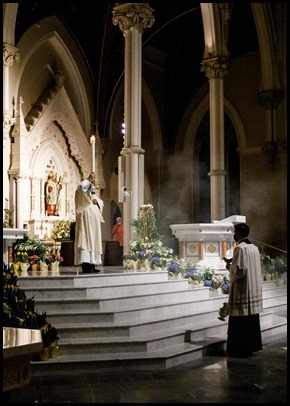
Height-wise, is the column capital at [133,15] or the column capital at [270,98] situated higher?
the column capital at [133,15]

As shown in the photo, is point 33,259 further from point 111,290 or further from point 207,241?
point 207,241

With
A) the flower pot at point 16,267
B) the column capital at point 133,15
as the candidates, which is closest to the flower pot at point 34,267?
the flower pot at point 16,267

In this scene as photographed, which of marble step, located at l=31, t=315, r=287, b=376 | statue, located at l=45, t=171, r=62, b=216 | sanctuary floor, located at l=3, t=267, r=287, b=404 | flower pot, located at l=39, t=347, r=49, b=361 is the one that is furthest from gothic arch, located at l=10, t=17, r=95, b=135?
sanctuary floor, located at l=3, t=267, r=287, b=404

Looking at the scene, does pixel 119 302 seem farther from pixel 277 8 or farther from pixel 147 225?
pixel 277 8

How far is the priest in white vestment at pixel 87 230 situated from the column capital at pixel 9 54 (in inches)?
251

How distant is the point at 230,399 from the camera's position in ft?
18.2

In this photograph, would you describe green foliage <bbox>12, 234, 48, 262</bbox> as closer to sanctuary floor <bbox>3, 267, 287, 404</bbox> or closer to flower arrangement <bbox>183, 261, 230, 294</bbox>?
flower arrangement <bbox>183, 261, 230, 294</bbox>

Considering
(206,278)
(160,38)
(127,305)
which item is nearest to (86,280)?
(127,305)

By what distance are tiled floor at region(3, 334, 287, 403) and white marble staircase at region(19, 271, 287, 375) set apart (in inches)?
10.1

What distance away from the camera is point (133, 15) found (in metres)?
13.0

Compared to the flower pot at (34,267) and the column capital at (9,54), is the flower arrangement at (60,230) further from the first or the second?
the flower pot at (34,267)

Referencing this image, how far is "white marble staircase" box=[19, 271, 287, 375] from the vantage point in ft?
23.7

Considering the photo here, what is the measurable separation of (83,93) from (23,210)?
5.44m

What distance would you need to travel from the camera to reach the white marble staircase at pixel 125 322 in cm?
722
